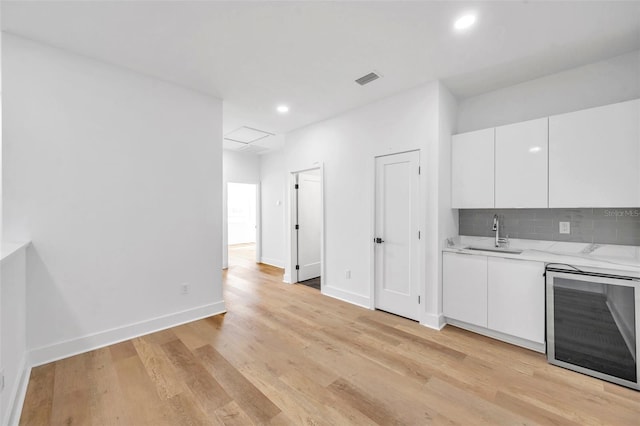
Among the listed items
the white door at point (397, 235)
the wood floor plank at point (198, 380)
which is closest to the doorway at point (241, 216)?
the white door at point (397, 235)

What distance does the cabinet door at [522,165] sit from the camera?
2.69 metres

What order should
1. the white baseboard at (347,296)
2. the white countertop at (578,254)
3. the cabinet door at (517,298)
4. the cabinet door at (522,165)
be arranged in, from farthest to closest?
1. the white baseboard at (347,296)
2. the cabinet door at (522,165)
3. the cabinet door at (517,298)
4. the white countertop at (578,254)

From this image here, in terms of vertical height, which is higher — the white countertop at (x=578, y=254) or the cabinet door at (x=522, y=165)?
the cabinet door at (x=522, y=165)

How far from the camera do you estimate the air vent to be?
2.92m

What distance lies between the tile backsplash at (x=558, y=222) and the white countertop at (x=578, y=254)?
0.06 metres

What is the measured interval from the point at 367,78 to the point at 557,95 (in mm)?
2074

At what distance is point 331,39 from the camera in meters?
2.32

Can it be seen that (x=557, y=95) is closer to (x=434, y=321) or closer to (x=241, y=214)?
(x=434, y=321)

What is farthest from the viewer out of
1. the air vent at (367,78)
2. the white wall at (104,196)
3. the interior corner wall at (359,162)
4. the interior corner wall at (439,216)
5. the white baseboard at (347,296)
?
the white baseboard at (347,296)

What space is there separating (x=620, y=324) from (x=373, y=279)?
Result: 2.24 metres

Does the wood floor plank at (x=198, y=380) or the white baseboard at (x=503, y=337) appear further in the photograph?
the white baseboard at (x=503, y=337)

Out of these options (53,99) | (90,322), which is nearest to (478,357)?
(90,322)

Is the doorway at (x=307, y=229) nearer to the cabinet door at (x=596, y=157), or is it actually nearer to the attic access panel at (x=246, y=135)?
the attic access panel at (x=246, y=135)

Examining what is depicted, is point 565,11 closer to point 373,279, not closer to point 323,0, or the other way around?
point 323,0
